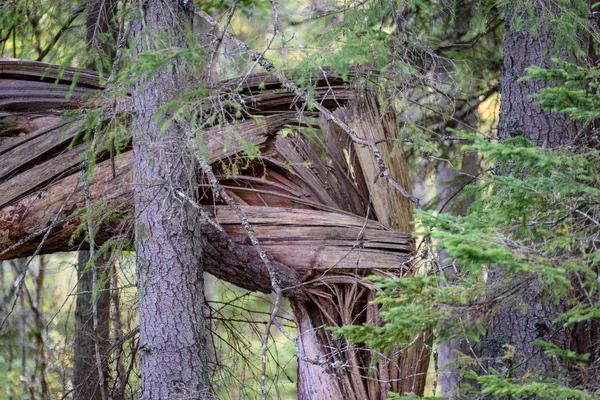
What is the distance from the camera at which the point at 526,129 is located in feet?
15.1

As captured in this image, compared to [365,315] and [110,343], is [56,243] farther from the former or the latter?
[365,315]

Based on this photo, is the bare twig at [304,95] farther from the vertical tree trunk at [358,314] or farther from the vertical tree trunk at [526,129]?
the vertical tree trunk at [526,129]

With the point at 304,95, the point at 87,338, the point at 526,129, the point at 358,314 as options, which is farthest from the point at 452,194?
the point at 87,338

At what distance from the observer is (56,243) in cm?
491

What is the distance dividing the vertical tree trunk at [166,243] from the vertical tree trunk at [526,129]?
1.88 m

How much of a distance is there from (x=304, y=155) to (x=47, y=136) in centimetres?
187

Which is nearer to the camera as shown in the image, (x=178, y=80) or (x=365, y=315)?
(x=178, y=80)

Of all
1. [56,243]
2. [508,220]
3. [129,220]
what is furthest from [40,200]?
[508,220]

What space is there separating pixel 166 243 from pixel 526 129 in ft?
8.10

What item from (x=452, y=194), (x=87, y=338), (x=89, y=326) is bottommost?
(x=87, y=338)

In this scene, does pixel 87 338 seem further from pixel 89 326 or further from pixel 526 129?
pixel 526 129

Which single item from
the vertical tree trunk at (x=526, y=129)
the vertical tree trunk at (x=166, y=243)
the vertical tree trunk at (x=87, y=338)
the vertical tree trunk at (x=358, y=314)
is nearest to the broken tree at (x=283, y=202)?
the vertical tree trunk at (x=358, y=314)

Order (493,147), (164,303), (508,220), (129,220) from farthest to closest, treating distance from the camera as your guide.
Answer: (129,220) → (164,303) → (508,220) → (493,147)

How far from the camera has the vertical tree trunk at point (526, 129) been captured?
4.32m
